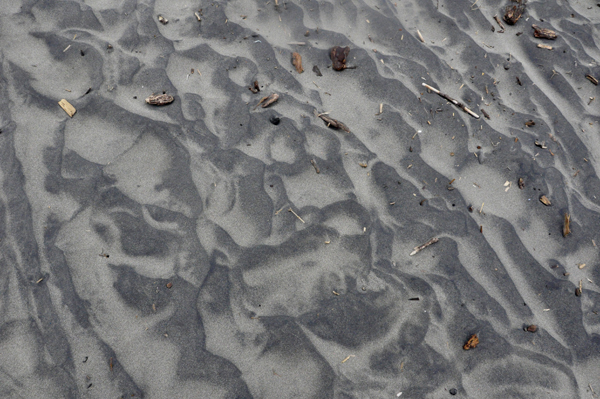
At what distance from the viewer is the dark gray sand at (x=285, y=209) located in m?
1.63

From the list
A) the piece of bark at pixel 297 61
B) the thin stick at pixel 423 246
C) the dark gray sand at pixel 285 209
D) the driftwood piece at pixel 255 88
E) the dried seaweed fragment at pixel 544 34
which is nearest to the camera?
the dark gray sand at pixel 285 209

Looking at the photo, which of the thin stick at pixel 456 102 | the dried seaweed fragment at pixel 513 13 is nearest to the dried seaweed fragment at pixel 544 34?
the dried seaweed fragment at pixel 513 13

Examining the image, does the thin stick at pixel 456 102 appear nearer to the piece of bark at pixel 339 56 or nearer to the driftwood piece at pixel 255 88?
the piece of bark at pixel 339 56

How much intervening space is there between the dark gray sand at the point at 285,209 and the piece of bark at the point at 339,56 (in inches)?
2.3

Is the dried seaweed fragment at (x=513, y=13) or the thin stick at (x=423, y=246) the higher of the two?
the dried seaweed fragment at (x=513, y=13)

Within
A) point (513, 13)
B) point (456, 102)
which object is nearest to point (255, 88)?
point (456, 102)

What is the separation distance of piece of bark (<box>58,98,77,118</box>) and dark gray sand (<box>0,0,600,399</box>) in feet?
0.09

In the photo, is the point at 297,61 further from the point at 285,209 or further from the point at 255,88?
the point at 285,209

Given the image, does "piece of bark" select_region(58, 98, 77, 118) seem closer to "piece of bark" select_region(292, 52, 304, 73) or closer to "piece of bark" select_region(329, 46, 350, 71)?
"piece of bark" select_region(292, 52, 304, 73)

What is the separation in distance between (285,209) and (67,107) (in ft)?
4.64

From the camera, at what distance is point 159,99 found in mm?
2201

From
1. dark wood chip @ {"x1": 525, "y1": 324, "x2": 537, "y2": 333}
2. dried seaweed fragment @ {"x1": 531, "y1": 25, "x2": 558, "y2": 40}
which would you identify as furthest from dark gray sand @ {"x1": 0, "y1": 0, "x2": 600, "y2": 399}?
dried seaweed fragment @ {"x1": 531, "y1": 25, "x2": 558, "y2": 40}

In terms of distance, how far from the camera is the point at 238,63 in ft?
8.01

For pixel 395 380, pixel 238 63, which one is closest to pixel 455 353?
pixel 395 380
